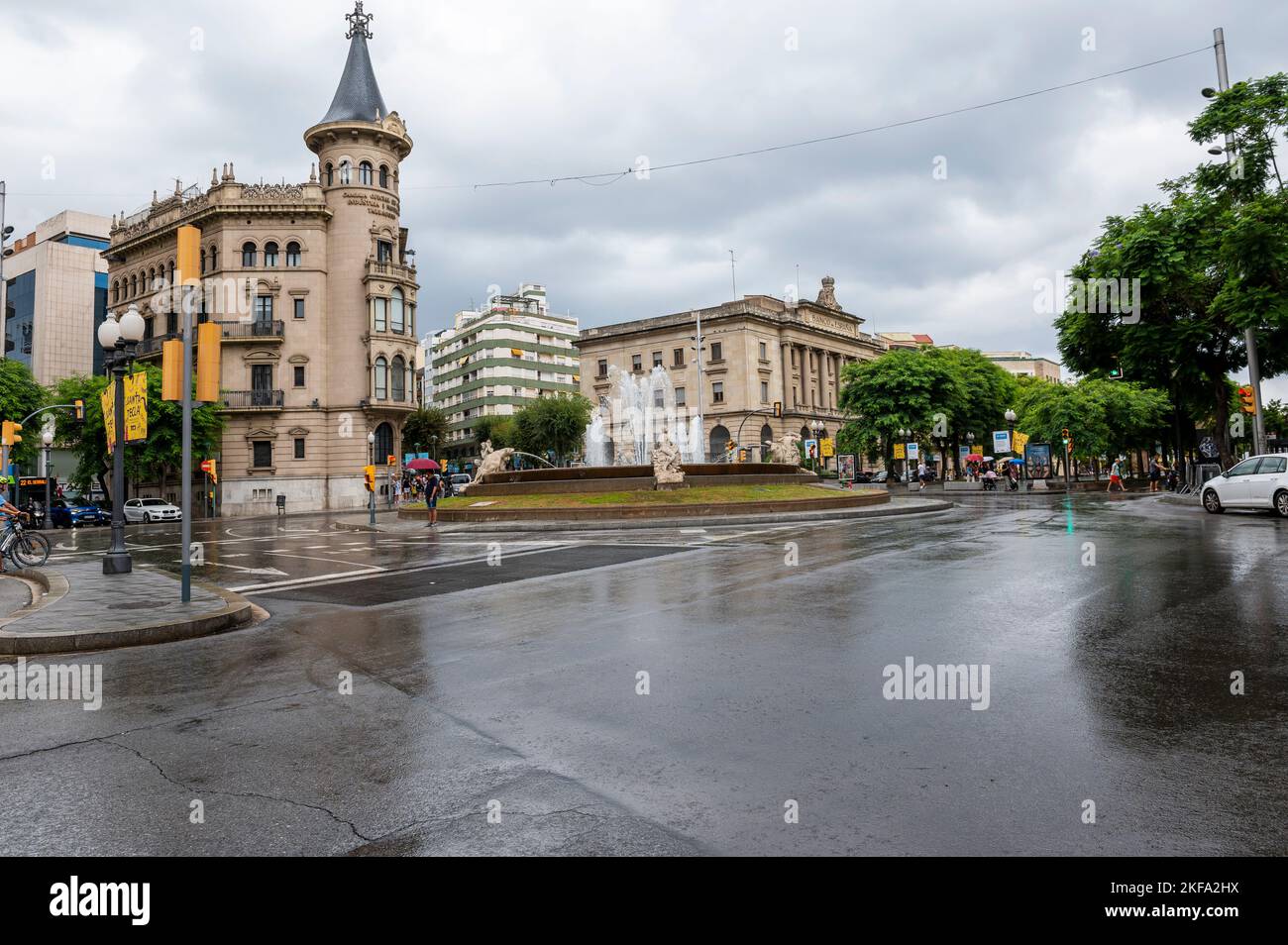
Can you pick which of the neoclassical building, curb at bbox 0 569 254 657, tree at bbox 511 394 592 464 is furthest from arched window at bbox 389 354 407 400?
curb at bbox 0 569 254 657

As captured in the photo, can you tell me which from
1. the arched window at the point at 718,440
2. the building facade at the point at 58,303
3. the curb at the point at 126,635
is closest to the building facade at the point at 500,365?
the arched window at the point at 718,440

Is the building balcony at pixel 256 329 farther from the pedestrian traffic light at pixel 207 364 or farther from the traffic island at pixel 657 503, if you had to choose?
the pedestrian traffic light at pixel 207 364

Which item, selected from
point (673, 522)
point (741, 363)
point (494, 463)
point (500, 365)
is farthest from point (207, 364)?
point (500, 365)

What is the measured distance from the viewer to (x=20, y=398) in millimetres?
47656

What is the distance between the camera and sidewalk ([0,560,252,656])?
7781 millimetres

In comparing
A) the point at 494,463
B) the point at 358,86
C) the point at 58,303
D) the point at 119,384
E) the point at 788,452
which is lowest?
the point at 494,463

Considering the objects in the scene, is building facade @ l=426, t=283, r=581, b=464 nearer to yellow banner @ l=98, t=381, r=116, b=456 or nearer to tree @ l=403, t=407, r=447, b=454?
tree @ l=403, t=407, r=447, b=454

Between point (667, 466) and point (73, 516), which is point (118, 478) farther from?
point (73, 516)

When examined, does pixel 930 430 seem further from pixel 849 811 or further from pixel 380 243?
pixel 849 811

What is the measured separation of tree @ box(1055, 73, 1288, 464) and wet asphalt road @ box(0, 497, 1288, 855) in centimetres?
1378

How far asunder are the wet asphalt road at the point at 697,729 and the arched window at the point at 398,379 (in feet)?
146

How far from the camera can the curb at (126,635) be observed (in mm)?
7699

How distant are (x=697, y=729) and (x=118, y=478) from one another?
524 inches
